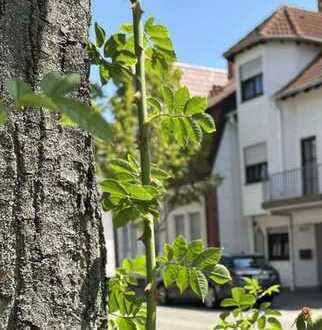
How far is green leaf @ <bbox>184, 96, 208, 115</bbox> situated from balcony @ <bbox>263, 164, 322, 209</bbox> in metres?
24.6

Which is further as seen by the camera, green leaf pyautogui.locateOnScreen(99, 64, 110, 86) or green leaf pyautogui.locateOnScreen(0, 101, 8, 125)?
green leaf pyautogui.locateOnScreen(99, 64, 110, 86)

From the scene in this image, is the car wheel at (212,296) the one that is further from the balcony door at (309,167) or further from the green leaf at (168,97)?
the balcony door at (309,167)

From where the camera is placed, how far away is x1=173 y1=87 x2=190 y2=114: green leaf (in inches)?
69.9

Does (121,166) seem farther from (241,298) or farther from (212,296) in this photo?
(212,296)

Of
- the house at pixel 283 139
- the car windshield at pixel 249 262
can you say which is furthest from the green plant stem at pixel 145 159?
the house at pixel 283 139

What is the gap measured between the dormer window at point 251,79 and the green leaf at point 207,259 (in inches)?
1114

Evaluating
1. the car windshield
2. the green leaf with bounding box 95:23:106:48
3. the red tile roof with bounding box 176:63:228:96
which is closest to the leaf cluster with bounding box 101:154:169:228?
the green leaf with bounding box 95:23:106:48

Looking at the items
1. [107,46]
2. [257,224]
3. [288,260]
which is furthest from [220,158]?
[107,46]

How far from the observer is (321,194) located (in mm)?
25781

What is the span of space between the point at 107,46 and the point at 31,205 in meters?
0.70

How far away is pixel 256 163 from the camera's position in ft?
99.3

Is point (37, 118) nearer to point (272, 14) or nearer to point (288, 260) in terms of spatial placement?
point (288, 260)

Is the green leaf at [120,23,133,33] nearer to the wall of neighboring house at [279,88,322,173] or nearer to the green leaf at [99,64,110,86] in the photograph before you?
the green leaf at [99,64,110,86]

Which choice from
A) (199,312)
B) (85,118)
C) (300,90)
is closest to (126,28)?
(85,118)
